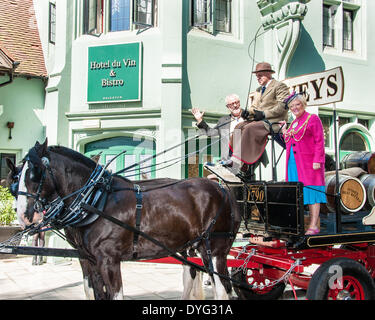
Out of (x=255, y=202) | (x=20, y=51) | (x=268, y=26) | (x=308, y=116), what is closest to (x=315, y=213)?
(x=255, y=202)

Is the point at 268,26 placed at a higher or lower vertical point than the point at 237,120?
higher

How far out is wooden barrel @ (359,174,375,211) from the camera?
541cm

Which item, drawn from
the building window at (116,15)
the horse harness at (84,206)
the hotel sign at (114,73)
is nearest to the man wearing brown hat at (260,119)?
the horse harness at (84,206)

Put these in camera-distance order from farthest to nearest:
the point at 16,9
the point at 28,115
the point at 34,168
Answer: the point at 16,9, the point at 28,115, the point at 34,168

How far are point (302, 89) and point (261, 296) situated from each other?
4307 mm

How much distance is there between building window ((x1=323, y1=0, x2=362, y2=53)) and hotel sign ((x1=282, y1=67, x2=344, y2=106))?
4.77 m

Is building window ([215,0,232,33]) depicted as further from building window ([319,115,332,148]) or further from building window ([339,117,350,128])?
building window ([339,117,350,128])

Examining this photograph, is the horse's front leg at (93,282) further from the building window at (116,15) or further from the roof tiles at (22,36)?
the roof tiles at (22,36)

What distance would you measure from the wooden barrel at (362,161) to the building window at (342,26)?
17.4 feet

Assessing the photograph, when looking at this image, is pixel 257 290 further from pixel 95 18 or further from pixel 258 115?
pixel 95 18

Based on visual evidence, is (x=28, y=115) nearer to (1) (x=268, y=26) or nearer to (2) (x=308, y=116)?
(1) (x=268, y=26)

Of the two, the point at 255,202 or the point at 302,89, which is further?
the point at 302,89

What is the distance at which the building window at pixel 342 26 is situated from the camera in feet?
35.8

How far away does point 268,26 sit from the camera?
9766 mm
